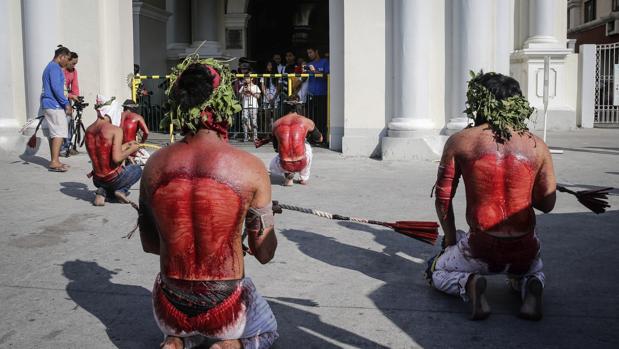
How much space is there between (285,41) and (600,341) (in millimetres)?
21293

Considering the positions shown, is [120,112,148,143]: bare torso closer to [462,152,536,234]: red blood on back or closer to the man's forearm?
the man's forearm

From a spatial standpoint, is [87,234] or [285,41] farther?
[285,41]

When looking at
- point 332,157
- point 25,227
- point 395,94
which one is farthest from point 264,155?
point 25,227

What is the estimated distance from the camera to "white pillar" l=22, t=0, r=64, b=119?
12.9 metres

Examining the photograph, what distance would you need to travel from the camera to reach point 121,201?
26.6ft

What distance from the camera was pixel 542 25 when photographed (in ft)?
61.6

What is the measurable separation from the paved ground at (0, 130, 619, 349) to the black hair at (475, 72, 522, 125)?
1.29 m

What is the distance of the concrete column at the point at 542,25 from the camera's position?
1861 cm

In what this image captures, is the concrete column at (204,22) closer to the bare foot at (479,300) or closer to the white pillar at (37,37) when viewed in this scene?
the white pillar at (37,37)

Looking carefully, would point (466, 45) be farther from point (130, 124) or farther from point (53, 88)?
point (53, 88)

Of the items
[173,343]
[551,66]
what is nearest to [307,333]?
[173,343]

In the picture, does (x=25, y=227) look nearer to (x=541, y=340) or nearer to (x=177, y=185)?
(x=177, y=185)

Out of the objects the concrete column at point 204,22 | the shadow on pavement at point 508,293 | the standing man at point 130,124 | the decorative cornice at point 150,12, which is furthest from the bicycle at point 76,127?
the concrete column at point 204,22

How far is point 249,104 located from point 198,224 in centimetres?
1167
